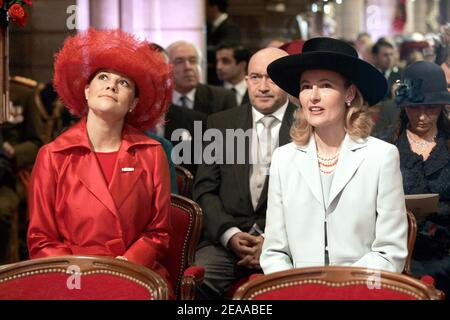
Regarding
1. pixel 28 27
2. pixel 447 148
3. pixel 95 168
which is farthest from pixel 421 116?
pixel 28 27

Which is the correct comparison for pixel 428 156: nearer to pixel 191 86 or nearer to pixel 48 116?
pixel 191 86

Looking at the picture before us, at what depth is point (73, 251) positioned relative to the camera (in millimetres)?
3029

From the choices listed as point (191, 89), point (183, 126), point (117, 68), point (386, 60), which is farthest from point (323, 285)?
point (191, 89)

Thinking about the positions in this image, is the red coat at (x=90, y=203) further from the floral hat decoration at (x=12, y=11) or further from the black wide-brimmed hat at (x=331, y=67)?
the floral hat decoration at (x=12, y=11)

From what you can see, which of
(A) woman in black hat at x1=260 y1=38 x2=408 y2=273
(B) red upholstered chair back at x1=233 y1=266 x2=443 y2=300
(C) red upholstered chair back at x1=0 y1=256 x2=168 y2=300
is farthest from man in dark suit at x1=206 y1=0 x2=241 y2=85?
(B) red upholstered chair back at x1=233 y1=266 x2=443 y2=300

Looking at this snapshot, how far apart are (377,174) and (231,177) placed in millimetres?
989

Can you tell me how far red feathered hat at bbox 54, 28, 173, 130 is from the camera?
3107 millimetres

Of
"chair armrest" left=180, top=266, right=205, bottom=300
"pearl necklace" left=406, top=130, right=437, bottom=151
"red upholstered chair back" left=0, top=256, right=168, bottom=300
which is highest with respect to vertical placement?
"pearl necklace" left=406, top=130, right=437, bottom=151

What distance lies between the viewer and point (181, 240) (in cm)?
331

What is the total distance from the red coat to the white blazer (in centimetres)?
42

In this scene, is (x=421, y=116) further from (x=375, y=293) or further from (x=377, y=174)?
(x=375, y=293)

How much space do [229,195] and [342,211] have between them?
0.92m

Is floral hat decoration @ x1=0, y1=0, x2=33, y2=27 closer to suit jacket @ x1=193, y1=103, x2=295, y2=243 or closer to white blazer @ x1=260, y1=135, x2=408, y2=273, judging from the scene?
suit jacket @ x1=193, y1=103, x2=295, y2=243

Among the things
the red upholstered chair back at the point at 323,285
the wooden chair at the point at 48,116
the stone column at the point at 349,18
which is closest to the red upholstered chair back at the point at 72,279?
the red upholstered chair back at the point at 323,285
